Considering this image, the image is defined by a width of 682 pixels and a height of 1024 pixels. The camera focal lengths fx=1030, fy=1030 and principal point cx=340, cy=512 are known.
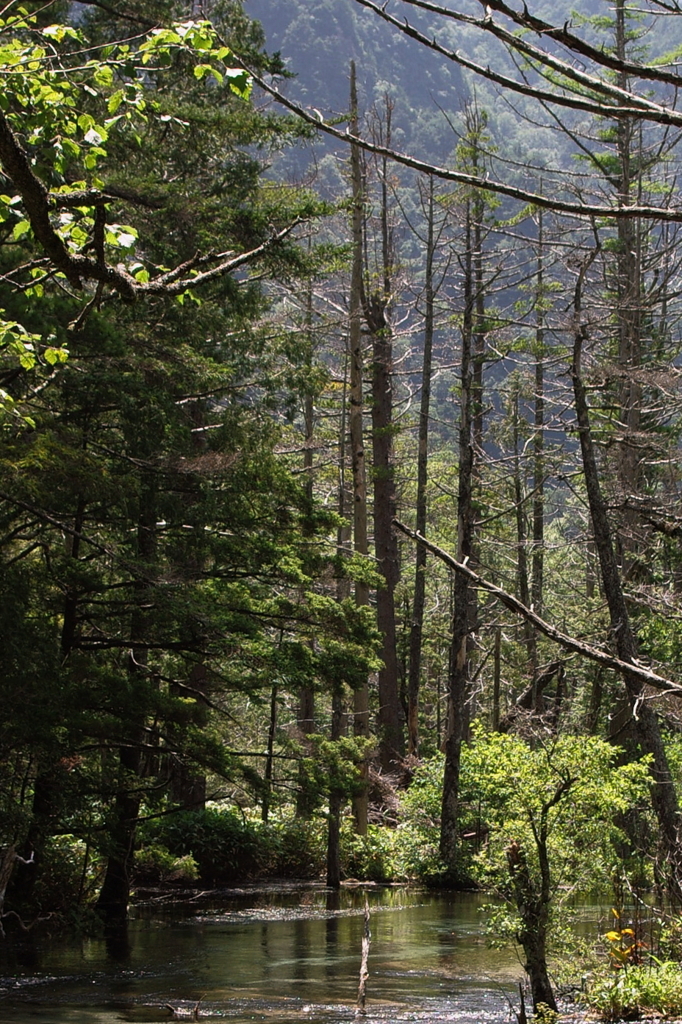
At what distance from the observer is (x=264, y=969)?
10.2 m

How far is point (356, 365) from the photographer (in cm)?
2177

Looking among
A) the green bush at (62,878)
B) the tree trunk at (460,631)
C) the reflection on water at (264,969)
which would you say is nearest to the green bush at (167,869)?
the reflection on water at (264,969)

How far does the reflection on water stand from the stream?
0.05 feet

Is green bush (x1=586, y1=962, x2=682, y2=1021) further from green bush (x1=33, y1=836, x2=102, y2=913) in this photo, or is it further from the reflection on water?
green bush (x1=33, y1=836, x2=102, y2=913)

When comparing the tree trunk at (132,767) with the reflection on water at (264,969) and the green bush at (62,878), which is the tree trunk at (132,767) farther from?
the reflection on water at (264,969)

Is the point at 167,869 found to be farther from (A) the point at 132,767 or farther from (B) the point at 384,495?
(B) the point at 384,495

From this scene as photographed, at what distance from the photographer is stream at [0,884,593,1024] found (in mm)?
8125

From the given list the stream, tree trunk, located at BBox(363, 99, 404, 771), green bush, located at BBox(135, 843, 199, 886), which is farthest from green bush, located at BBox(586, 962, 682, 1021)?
tree trunk, located at BBox(363, 99, 404, 771)

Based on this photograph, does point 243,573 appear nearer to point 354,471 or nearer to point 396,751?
point 354,471

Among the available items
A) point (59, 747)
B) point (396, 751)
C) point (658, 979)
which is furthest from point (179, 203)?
point (396, 751)

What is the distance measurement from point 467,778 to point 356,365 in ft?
28.6

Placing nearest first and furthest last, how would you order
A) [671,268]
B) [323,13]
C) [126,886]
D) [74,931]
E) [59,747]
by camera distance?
[59,747]
[74,931]
[126,886]
[671,268]
[323,13]

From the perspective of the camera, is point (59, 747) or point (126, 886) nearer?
point (59, 747)

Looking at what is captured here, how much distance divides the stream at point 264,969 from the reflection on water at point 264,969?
15 millimetres
